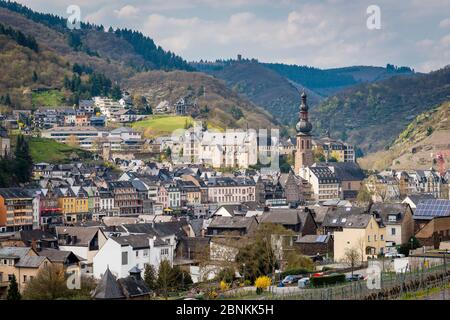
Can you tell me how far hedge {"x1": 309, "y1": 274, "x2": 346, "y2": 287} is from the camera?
31047 millimetres

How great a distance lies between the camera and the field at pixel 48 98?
115 m

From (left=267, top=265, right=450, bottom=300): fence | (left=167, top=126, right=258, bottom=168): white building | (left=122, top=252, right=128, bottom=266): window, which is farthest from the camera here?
(left=167, top=126, right=258, bottom=168): white building

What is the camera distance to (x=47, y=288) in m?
34.9

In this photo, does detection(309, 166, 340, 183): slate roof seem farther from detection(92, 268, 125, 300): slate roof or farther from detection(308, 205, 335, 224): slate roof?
detection(92, 268, 125, 300): slate roof

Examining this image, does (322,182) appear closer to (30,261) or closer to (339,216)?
(339,216)

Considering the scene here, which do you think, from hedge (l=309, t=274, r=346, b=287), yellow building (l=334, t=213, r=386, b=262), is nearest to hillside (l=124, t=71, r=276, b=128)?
yellow building (l=334, t=213, r=386, b=262)

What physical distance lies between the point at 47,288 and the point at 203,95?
376ft

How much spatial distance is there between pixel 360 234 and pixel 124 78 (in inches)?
5036

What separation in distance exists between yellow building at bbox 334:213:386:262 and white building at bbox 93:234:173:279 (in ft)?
26.5

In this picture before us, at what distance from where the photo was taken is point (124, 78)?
167500mm

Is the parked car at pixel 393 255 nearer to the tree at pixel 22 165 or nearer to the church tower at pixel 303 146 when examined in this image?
the tree at pixel 22 165

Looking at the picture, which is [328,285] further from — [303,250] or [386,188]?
[386,188]
